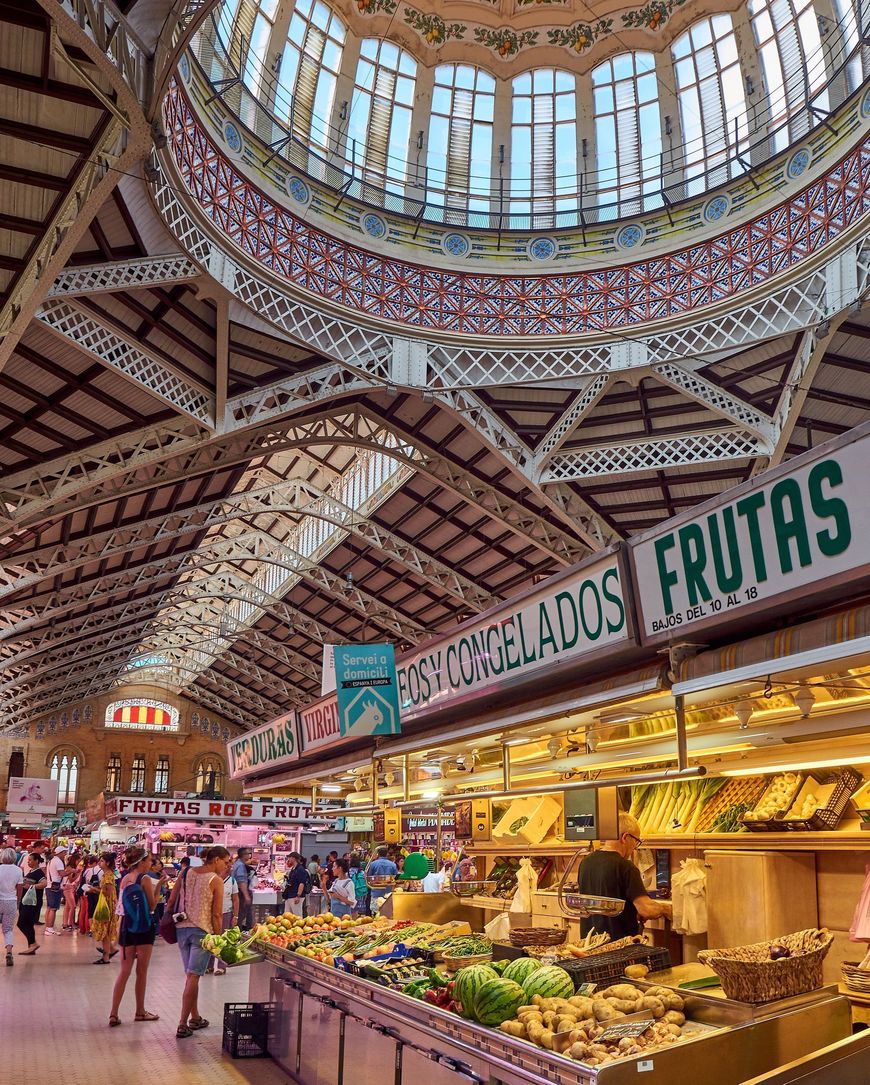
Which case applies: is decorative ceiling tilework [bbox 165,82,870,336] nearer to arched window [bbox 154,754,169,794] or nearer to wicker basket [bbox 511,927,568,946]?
wicker basket [bbox 511,927,568,946]

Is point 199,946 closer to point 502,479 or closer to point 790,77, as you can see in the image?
point 502,479

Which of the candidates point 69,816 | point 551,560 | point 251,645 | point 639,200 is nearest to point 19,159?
point 639,200

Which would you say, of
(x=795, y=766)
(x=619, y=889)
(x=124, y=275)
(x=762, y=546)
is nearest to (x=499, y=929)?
(x=619, y=889)

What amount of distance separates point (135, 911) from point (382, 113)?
13.8m

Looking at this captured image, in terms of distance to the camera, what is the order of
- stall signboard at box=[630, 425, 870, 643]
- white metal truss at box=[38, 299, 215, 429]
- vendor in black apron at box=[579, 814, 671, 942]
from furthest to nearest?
white metal truss at box=[38, 299, 215, 429], vendor in black apron at box=[579, 814, 671, 942], stall signboard at box=[630, 425, 870, 643]

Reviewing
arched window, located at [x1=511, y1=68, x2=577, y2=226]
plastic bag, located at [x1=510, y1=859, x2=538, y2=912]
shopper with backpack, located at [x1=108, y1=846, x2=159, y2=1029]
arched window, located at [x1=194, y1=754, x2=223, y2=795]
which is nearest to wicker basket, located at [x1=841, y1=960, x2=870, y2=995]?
plastic bag, located at [x1=510, y1=859, x2=538, y2=912]

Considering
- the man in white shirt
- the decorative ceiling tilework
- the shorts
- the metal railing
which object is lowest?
the man in white shirt

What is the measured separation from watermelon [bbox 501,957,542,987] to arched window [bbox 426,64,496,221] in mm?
14360

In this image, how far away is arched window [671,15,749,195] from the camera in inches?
580

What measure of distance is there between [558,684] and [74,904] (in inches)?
653

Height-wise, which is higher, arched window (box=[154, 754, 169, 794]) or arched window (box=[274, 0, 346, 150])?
arched window (box=[274, 0, 346, 150])

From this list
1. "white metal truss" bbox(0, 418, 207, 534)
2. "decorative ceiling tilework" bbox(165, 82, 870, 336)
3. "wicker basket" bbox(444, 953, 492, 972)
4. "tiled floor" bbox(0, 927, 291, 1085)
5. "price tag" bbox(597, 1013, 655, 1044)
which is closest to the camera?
"price tag" bbox(597, 1013, 655, 1044)

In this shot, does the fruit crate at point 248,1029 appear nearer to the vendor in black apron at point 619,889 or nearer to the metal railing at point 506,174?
the vendor in black apron at point 619,889

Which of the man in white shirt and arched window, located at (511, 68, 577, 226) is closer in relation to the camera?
arched window, located at (511, 68, 577, 226)
